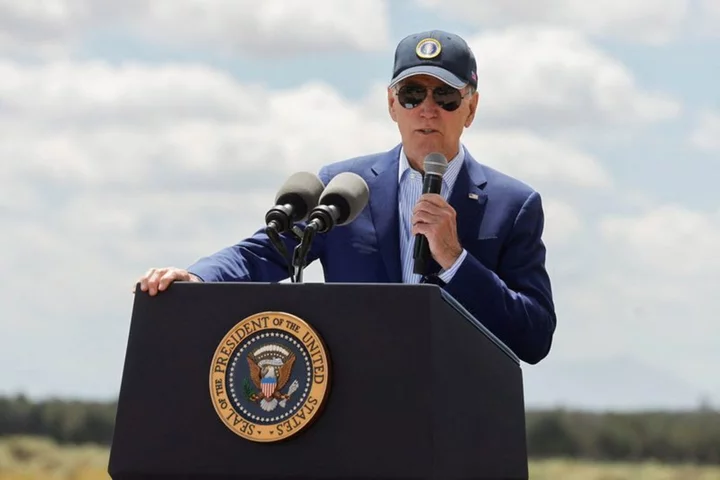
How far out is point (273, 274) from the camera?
15.6 ft

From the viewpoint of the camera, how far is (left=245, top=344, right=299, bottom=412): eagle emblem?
11.4 ft

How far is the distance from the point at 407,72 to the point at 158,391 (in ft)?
5.26

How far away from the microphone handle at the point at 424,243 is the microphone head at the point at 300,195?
363mm

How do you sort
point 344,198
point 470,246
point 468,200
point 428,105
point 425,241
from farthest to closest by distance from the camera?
1. point 468,200
2. point 470,246
3. point 428,105
4. point 425,241
5. point 344,198

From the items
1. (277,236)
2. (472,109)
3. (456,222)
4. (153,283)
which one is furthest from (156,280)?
(472,109)

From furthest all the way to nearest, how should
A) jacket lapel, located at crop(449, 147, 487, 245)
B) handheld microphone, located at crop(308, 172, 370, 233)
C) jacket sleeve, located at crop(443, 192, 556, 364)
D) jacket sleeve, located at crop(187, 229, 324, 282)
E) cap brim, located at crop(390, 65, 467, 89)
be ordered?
jacket lapel, located at crop(449, 147, 487, 245) < cap brim, located at crop(390, 65, 467, 89) < jacket sleeve, located at crop(187, 229, 324, 282) < jacket sleeve, located at crop(443, 192, 556, 364) < handheld microphone, located at crop(308, 172, 370, 233)

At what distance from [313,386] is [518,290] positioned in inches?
55.3

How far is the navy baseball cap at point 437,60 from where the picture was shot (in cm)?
456

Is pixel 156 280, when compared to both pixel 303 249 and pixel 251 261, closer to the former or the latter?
pixel 303 249

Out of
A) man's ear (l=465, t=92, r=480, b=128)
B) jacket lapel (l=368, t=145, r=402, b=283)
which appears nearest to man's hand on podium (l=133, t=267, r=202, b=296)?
jacket lapel (l=368, t=145, r=402, b=283)

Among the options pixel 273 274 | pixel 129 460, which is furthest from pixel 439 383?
pixel 273 274

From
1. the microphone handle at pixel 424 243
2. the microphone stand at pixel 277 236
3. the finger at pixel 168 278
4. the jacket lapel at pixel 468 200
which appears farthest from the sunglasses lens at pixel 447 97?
the finger at pixel 168 278

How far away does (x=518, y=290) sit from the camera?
4629 millimetres

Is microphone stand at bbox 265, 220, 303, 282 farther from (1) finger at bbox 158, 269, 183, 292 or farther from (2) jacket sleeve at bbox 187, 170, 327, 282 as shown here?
(2) jacket sleeve at bbox 187, 170, 327, 282
